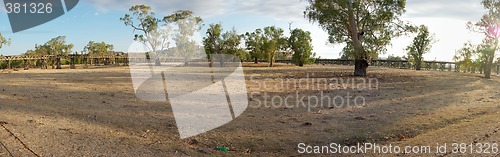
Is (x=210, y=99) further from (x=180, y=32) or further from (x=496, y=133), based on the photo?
(x=180, y=32)

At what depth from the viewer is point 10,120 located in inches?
339

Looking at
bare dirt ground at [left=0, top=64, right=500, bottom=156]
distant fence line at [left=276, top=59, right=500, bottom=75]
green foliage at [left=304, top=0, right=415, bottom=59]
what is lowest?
bare dirt ground at [left=0, top=64, right=500, bottom=156]

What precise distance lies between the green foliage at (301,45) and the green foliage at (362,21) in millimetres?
25908

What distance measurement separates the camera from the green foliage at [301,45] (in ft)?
181

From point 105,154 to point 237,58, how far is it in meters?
50.8

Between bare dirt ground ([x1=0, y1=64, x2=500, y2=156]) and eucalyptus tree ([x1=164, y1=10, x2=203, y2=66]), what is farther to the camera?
eucalyptus tree ([x1=164, y1=10, x2=203, y2=66])

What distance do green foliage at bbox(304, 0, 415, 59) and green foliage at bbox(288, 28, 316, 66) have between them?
25908 mm

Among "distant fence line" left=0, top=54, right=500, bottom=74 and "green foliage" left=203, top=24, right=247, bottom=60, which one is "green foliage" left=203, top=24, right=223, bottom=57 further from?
"distant fence line" left=0, top=54, right=500, bottom=74

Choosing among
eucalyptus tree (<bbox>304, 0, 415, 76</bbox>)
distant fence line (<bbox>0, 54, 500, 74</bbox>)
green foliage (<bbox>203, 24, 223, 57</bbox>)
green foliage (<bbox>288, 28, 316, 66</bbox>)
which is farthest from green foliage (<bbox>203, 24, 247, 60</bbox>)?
eucalyptus tree (<bbox>304, 0, 415, 76</bbox>)

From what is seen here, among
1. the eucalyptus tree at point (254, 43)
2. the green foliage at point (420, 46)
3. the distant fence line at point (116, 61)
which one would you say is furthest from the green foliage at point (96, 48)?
the green foliage at point (420, 46)

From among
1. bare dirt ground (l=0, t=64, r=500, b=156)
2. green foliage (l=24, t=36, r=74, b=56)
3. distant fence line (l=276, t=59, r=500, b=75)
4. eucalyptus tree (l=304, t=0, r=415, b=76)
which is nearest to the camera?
bare dirt ground (l=0, t=64, r=500, b=156)

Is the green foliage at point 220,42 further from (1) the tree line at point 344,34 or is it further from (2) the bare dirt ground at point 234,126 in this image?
(2) the bare dirt ground at point 234,126

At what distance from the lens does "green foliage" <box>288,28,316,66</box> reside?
55.1 meters

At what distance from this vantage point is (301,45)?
181 ft
